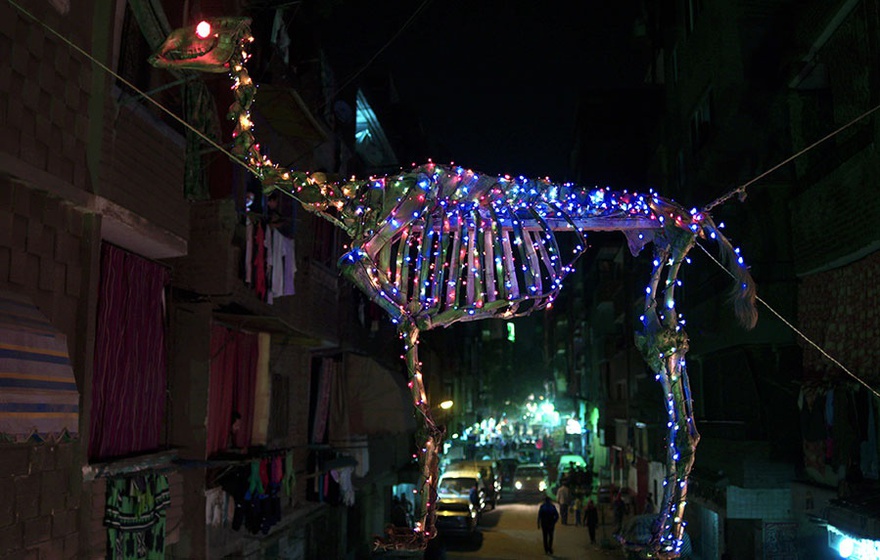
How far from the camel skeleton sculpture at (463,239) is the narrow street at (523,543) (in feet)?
54.9

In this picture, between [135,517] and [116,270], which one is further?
[116,270]

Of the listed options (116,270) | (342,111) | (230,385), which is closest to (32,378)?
(116,270)

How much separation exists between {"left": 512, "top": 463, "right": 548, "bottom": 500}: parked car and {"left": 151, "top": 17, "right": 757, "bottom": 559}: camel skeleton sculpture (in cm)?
3275

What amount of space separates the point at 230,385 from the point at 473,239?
25.2 ft

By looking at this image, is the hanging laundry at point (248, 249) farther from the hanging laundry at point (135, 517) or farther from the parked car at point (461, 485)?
the parked car at point (461, 485)

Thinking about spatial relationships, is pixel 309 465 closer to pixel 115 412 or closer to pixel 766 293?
pixel 115 412

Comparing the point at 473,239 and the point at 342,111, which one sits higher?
the point at 342,111

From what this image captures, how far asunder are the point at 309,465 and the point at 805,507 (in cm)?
1044

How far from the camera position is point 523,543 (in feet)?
83.0

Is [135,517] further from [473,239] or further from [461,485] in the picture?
[461,485]

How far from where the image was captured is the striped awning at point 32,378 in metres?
6.09

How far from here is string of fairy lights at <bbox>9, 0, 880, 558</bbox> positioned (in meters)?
6.61

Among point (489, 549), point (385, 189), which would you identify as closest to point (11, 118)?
point (385, 189)

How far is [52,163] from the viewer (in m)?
7.49
